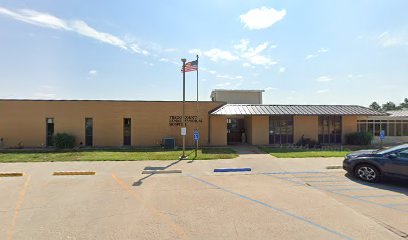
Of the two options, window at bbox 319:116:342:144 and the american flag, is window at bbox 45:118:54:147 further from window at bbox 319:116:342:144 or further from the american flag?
window at bbox 319:116:342:144

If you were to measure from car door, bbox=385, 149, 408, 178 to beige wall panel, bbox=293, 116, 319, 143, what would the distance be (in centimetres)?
1151

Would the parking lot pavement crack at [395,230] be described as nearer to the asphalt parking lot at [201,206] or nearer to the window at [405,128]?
the asphalt parking lot at [201,206]

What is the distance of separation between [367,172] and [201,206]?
640 centimetres

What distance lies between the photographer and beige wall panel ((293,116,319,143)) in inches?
763

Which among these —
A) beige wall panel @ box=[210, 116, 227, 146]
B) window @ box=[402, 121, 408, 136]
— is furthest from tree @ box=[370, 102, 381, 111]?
beige wall panel @ box=[210, 116, 227, 146]

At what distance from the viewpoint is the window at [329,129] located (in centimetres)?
1967

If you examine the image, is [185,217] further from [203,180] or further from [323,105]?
[323,105]

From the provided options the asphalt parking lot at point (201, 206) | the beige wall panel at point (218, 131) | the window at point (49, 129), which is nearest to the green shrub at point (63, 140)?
the window at point (49, 129)

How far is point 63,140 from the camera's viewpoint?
16.5 m

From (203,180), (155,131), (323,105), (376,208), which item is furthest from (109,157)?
(323,105)

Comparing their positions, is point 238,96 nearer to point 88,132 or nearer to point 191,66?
point 191,66

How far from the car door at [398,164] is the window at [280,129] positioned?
446 inches

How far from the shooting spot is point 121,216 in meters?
5.29

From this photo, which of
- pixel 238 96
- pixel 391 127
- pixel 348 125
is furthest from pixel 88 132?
pixel 391 127
